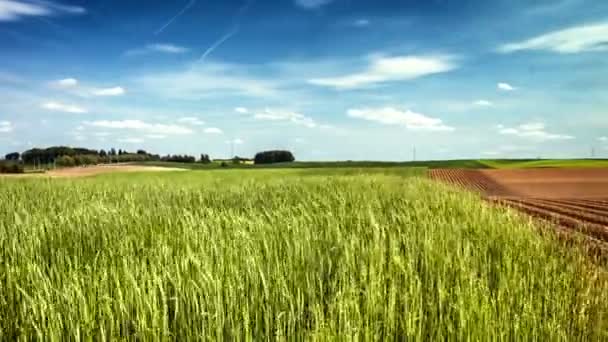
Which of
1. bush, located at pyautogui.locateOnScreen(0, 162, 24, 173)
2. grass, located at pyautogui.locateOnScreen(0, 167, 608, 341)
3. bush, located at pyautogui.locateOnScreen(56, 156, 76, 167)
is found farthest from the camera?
bush, located at pyautogui.locateOnScreen(56, 156, 76, 167)

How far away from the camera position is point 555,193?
2627 cm

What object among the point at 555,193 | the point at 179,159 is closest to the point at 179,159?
the point at 179,159

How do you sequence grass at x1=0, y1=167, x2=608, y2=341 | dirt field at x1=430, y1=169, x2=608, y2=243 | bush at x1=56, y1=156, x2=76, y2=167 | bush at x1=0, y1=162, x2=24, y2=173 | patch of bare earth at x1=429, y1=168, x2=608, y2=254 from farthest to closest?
bush at x1=56, y1=156, x2=76, y2=167 → bush at x1=0, y1=162, x2=24, y2=173 → dirt field at x1=430, y1=169, x2=608, y2=243 → patch of bare earth at x1=429, y1=168, x2=608, y2=254 → grass at x1=0, y1=167, x2=608, y2=341

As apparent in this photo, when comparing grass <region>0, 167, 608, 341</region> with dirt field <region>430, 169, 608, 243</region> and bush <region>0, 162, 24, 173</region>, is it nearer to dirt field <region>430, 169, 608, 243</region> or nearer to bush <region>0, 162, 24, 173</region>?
dirt field <region>430, 169, 608, 243</region>

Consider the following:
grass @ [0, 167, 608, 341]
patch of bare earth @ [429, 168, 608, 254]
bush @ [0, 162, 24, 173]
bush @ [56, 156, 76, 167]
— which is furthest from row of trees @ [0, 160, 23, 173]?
grass @ [0, 167, 608, 341]

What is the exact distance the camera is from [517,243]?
549cm

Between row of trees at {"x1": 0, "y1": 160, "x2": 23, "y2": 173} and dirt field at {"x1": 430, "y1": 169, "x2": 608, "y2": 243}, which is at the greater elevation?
row of trees at {"x1": 0, "y1": 160, "x2": 23, "y2": 173}

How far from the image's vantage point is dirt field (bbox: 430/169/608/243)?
35.5ft

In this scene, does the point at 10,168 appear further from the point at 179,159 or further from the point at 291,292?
the point at 291,292

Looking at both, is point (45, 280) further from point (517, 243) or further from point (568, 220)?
point (568, 220)

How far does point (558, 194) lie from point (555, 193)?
821 mm

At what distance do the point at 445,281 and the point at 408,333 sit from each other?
49.0 inches

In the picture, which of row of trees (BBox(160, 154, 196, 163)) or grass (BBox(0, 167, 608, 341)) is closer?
grass (BBox(0, 167, 608, 341))

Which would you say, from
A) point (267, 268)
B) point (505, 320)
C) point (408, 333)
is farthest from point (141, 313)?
point (505, 320)
